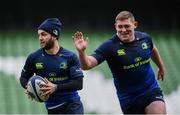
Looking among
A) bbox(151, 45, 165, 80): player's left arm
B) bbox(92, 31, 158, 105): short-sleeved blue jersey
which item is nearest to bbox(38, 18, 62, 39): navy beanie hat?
bbox(92, 31, 158, 105): short-sleeved blue jersey

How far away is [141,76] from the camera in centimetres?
839

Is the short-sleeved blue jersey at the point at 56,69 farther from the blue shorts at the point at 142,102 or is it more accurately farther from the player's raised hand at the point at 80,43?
the player's raised hand at the point at 80,43

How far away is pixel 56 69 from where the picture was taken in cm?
837

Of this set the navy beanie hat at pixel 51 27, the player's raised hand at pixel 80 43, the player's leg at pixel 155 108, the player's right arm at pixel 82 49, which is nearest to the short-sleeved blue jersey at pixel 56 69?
the navy beanie hat at pixel 51 27

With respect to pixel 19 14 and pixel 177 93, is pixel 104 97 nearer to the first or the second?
pixel 177 93

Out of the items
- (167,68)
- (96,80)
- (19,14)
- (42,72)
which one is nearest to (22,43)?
(19,14)

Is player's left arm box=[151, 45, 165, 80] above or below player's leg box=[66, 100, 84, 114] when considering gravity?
above

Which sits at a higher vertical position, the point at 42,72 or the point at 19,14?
the point at 19,14

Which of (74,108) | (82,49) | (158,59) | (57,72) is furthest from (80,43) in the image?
(158,59)

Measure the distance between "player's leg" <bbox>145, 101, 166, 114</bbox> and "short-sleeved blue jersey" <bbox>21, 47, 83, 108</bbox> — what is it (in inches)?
40.2

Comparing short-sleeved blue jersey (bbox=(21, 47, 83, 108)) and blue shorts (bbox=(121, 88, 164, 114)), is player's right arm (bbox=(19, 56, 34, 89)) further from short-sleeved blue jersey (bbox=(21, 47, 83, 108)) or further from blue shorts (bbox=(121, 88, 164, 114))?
blue shorts (bbox=(121, 88, 164, 114))

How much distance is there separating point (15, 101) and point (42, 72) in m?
5.09

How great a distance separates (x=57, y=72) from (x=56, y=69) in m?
0.05

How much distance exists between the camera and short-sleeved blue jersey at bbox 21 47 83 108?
8.34 metres
